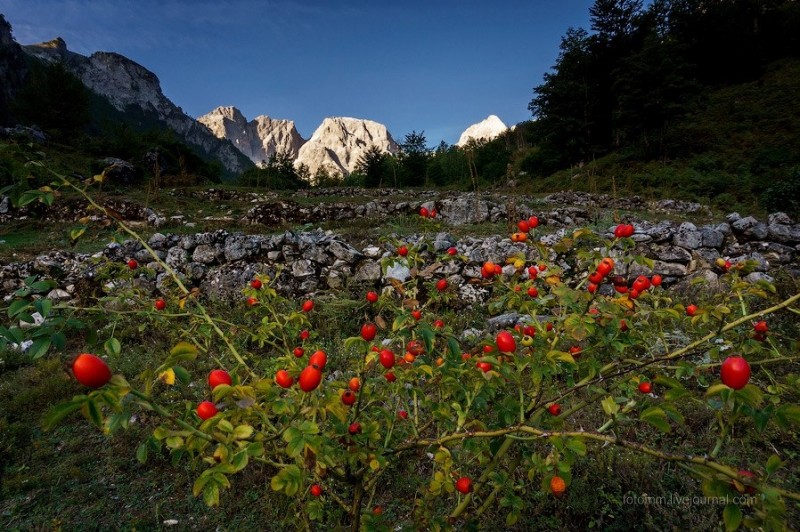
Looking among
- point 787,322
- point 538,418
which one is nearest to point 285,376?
point 538,418

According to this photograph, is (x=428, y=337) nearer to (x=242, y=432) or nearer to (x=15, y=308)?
(x=242, y=432)

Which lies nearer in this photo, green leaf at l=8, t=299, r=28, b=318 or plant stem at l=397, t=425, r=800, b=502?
plant stem at l=397, t=425, r=800, b=502

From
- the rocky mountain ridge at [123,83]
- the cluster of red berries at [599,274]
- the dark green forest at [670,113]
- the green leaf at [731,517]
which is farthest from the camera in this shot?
the rocky mountain ridge at [123,83]

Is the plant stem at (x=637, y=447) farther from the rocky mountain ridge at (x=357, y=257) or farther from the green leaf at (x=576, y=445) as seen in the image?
the rocky mountain ridge at (x=357, y=257)

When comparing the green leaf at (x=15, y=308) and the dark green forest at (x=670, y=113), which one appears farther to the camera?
the dark green forest at (x=670, y=113)

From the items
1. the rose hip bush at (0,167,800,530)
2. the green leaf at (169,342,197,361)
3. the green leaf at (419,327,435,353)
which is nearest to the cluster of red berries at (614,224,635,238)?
the rose hip bush at (0,167,800,530)

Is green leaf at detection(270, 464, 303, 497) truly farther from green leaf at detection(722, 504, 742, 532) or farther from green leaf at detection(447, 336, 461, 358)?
green leaf at detection(722, 504, 742, 532)

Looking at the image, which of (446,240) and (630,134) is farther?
(630,134)

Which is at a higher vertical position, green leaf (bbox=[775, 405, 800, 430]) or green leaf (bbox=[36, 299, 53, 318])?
green leaf (bbox=[36, 299, 53, 318])

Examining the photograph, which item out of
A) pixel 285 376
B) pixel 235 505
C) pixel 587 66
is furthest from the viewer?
pixel 587 66

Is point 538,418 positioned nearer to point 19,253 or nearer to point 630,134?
point 19,253

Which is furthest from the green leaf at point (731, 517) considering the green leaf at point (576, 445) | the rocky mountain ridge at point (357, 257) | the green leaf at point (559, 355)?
the rocky mountain ridge at point (357, 257)

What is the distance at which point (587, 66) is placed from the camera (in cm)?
2755

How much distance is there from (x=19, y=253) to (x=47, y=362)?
7486mm
